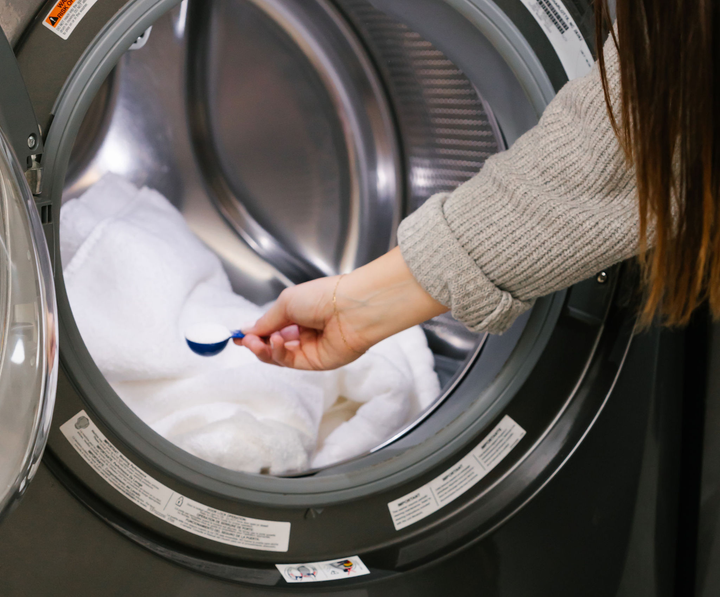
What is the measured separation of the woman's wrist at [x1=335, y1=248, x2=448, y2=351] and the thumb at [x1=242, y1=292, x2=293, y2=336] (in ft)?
0.31

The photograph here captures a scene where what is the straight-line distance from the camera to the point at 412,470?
2.37 ft

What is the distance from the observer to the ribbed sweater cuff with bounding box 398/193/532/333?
2.00 ft

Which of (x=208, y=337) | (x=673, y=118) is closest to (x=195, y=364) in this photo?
(x=208, y=337)

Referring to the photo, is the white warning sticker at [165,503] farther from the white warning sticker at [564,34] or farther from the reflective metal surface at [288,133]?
the white warning sticker at [564,34]

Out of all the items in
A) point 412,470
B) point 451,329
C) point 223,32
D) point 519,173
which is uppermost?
point 223,32

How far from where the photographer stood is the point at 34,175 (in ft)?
1.77

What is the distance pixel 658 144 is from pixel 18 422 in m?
0.54

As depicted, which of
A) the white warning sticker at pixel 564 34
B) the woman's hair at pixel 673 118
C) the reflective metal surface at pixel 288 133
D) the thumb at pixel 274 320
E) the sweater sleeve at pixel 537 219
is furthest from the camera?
the reflective metal surface at pixel 288 133

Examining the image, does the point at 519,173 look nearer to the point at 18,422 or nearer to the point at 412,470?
the point at 412,470

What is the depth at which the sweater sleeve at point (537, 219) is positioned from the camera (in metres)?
0.57

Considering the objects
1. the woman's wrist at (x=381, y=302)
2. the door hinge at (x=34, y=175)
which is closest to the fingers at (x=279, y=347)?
the woman's wrist at (x=381, y=302)

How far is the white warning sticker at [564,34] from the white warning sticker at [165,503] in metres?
0.60

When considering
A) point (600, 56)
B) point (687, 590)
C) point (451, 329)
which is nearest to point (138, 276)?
point (451, 329)

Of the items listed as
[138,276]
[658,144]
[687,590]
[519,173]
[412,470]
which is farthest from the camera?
[138,276]
